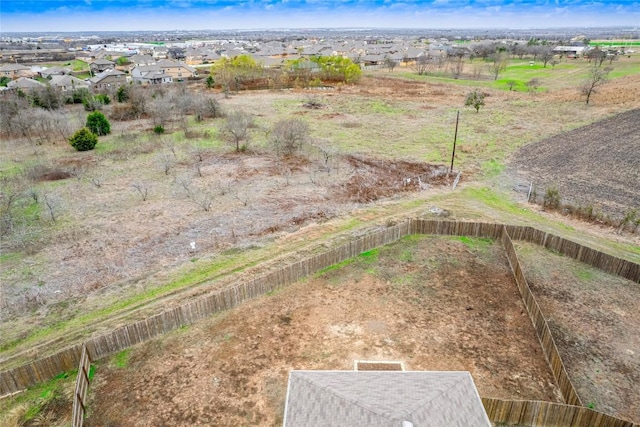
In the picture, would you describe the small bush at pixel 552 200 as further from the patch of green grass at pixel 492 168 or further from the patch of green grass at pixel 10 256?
the patch of green grass at pixel 10 256

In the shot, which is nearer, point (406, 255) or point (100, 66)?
point (406, 255)

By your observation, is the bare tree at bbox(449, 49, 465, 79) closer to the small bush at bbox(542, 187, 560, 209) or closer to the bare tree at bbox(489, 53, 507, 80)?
the bare tree at bbox(489, 53, 507, 80)

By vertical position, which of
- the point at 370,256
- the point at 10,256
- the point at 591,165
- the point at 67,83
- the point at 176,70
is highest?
the point at 176,70

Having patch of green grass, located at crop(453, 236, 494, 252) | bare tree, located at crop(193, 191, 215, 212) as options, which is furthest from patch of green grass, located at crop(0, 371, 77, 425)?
patch of green grass, located at crop(453, 236, 494, 252)

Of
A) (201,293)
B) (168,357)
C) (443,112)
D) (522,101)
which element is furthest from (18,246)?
(522,101)

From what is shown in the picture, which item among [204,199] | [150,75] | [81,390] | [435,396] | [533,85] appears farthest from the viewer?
[150,75]

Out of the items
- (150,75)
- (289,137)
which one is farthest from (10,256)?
(150,75)

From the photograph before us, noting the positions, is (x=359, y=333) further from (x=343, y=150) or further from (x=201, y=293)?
(x=343, y=150)

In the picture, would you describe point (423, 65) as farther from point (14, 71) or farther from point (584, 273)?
point (14, 71)
